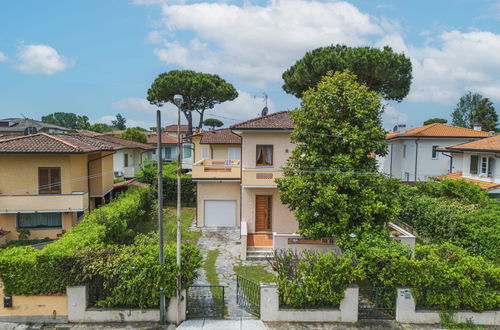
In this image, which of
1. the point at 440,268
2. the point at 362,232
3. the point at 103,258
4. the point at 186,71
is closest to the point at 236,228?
the point at 362,232

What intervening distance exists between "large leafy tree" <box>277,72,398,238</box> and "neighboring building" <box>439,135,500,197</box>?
12172mm

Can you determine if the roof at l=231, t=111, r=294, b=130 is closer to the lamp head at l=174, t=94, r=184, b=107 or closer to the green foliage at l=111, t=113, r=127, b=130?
the lamp head at l=174, t=94, r=184, b=107

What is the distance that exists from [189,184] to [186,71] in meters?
22.0

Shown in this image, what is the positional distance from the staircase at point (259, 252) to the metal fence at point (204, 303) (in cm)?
418

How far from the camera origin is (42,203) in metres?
17.8

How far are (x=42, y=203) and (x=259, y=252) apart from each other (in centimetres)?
1280

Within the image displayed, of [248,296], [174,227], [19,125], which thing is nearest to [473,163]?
[248,296]

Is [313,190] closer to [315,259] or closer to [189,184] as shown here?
[315,259]

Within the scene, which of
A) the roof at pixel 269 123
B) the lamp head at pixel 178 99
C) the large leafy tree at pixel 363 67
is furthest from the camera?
the large leafy tree at pixel 363 67

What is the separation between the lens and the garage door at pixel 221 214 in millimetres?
22359

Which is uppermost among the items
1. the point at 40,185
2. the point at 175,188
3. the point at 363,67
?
the point at 363,67

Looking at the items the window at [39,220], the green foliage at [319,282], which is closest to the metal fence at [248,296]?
the green foliage at [319,282]

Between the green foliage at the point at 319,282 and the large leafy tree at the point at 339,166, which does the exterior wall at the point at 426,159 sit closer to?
the large leafy tree at the point at 339,166

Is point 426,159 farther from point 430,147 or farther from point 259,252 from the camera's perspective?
point 259,252
